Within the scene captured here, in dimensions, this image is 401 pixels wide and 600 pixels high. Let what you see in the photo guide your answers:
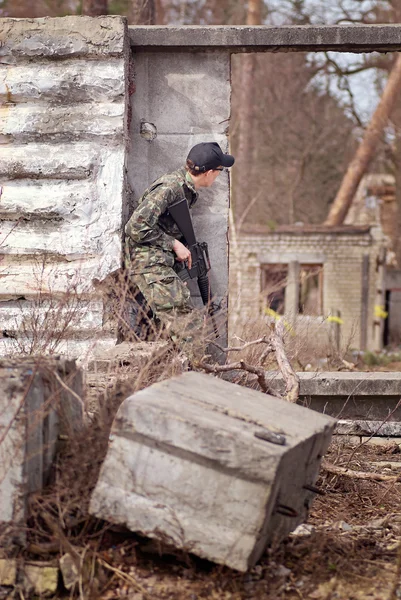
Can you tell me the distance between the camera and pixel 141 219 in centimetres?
551

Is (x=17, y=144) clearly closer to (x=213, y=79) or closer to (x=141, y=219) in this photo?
(x=141, y=219)

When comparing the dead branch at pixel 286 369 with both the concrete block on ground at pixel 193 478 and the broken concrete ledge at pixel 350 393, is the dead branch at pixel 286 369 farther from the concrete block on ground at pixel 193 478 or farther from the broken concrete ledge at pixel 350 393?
the concrete block on ground at pixel 193 478

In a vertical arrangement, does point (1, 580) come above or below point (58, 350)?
below

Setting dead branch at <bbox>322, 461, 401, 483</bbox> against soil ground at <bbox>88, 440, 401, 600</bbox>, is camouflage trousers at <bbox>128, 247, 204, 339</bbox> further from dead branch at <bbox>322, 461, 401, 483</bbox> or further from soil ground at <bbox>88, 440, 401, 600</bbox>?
soil ground at <bbox>88, 440, 401, 600</bbox>

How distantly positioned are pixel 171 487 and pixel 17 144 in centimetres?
344

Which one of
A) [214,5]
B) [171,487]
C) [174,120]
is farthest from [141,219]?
[214,5]

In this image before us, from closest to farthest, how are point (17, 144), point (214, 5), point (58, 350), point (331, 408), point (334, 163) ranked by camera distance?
point (58, 350) < point (17, 144) < point (331, 408) < point (214, 5) < point (334, 163)

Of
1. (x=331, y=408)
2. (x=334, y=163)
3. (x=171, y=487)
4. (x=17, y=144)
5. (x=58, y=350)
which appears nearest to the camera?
(x=171, y=487)

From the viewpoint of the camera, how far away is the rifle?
5672mm

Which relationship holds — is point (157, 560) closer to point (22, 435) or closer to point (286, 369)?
point (22, 435)

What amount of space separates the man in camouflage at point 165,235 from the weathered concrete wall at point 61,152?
21 cm

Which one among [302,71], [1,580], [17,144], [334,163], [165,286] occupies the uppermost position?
[302,71]

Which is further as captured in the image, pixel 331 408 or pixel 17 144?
pixel 331 408

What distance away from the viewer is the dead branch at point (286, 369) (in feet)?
15.7
